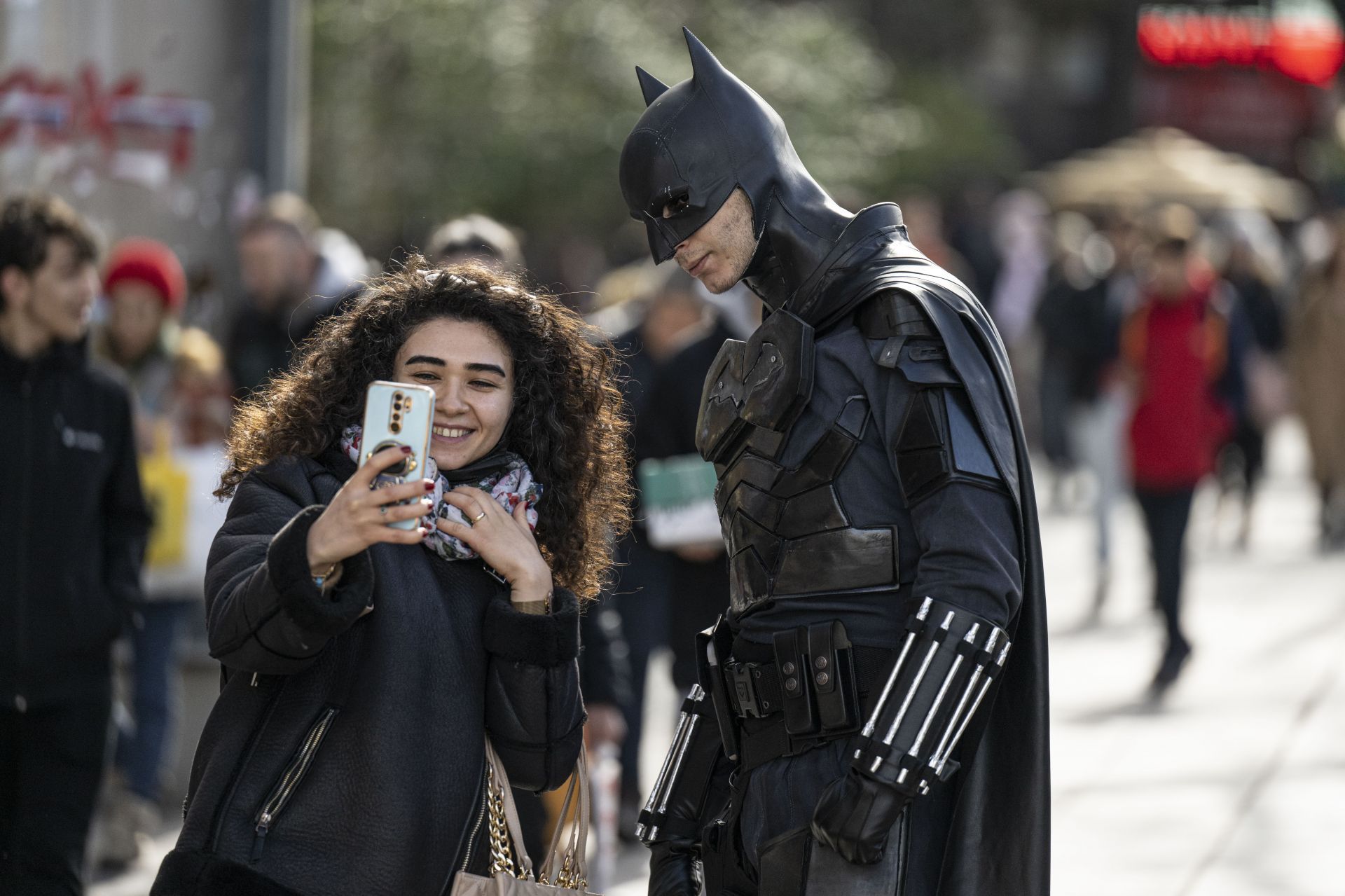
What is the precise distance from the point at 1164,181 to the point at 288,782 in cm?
2223

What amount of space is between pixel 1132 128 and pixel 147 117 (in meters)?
35.9

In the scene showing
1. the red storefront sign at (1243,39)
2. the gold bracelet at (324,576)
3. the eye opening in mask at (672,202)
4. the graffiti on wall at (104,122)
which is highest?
the red storefront sign at (1243,39)

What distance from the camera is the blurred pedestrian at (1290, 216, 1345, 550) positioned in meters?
12.2

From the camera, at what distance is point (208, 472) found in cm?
677

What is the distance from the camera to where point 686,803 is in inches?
131

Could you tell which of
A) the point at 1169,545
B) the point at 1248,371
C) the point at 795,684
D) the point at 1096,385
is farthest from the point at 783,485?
the point at 1248,371

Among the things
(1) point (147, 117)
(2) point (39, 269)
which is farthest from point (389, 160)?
(2) point (39, 269)

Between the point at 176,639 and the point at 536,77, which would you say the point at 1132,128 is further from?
the point at 176,639

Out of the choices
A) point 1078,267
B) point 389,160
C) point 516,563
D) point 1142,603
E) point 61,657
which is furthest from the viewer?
point 389,160

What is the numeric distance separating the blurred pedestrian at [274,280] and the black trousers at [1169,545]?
150 inches

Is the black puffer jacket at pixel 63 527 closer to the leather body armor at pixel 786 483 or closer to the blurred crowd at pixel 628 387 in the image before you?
the blurred crowd at pixel 628 387

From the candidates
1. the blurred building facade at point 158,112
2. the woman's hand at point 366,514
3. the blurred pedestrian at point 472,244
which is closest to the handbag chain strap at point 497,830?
the woman's hand at point 366,514

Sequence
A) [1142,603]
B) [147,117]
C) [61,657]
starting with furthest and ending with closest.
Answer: [1142,603]
[147,117]
[61,657]

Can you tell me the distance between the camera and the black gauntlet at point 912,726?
275 cm
